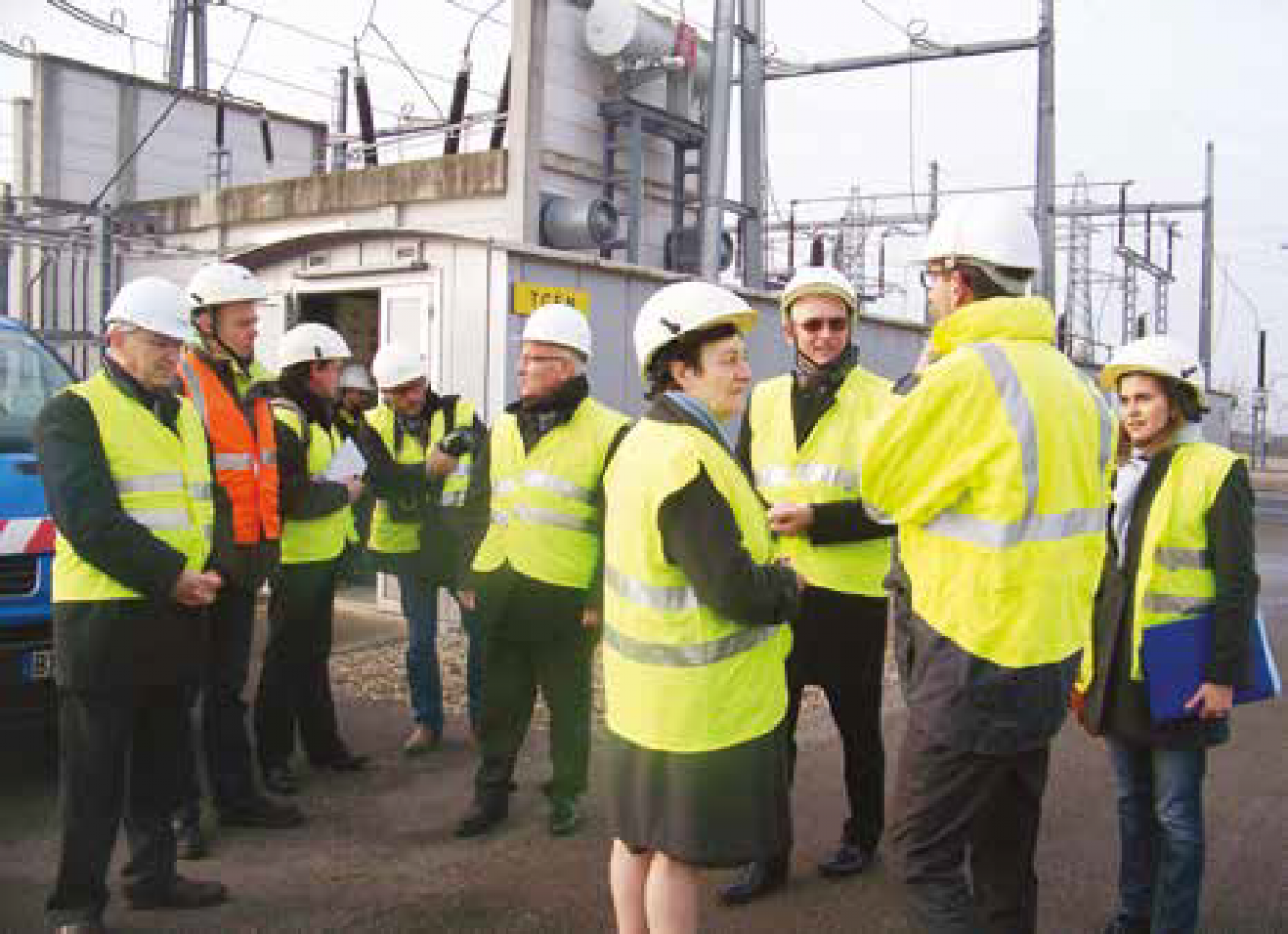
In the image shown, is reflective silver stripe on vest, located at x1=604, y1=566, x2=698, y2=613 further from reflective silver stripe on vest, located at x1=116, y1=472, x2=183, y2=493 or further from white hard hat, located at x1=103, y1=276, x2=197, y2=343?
white hard hat, located at x1=103, y1=276, x2=197, y2=343

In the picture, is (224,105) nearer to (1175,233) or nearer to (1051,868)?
(1051,868)

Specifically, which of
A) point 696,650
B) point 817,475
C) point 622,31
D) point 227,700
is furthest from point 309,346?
point 622,31

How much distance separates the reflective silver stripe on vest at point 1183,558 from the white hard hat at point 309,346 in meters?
3.65

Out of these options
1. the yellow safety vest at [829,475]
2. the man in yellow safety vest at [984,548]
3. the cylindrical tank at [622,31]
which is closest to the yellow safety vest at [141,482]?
the yellow safety vest at [829,475]

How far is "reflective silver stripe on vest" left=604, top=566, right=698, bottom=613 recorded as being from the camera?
283 cm

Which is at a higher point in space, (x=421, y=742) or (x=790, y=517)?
(x=790, y=517)

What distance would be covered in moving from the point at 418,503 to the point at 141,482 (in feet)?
7.45

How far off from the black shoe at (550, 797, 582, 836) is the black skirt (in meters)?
1.87

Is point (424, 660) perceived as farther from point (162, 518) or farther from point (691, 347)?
point (691, 347)

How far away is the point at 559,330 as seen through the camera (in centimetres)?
464

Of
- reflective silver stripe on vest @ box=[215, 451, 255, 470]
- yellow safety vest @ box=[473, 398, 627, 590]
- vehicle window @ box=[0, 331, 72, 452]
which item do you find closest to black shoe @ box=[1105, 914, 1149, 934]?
yellow safety vest @ box=[473, 398, 627, 590]

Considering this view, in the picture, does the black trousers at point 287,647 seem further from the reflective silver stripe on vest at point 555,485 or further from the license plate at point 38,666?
the reflective silver stripe on vest at point 555,485

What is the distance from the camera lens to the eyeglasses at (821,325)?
4.23 m

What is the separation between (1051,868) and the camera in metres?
4.43
